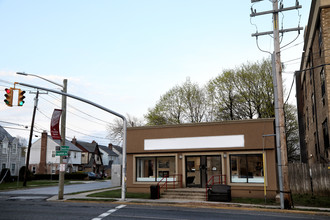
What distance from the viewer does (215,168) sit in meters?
21.5

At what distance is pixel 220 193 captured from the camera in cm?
1870

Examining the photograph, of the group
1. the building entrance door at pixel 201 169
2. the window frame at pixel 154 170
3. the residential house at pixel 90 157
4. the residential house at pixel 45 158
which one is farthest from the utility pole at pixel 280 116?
the residential house at pixel 90 157

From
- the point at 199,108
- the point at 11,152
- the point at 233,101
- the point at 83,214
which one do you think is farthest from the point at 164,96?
the point at 83,214

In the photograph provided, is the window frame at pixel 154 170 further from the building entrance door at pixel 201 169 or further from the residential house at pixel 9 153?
the residential house at pixel 9 153

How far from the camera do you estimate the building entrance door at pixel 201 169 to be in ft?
70.5

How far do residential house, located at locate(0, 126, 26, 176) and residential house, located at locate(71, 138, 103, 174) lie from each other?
19.7m

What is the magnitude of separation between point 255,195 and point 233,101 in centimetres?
2068

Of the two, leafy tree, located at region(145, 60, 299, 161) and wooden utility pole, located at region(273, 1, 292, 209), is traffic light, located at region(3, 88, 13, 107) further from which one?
leafy tree, located at region(145, 60, 299, 161)

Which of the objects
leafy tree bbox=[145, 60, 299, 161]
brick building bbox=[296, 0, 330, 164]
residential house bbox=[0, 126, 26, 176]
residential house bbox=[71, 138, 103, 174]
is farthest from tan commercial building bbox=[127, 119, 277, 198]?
residential house bbox=[71, 138, 103, 174]

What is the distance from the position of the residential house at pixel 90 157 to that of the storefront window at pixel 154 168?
170ft

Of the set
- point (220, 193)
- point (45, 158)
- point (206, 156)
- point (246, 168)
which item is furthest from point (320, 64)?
point (45, 158)

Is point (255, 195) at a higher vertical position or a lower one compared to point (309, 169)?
lower

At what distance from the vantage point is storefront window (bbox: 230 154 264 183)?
1992 cm

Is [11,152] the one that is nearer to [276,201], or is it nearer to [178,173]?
[178,173]
